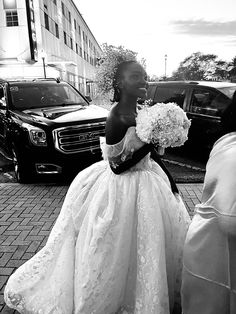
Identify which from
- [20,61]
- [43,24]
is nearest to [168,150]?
[20,61]

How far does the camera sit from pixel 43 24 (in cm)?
2622

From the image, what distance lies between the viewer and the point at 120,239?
2.29m

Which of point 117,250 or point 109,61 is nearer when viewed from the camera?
point 117,250

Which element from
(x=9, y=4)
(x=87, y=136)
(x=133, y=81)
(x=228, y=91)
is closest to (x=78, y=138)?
(x=87, y=136)

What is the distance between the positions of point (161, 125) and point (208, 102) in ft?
15.7

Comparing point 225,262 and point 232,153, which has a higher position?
point 232,153

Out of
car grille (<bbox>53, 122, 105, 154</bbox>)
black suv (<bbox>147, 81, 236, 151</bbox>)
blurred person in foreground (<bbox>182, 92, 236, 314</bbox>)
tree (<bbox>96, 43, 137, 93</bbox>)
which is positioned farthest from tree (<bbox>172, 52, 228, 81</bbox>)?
blurred person in foreground (<bbox>182, 92, 236, 314</bbox>)

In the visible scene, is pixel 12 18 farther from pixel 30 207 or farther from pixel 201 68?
pixel 201 68

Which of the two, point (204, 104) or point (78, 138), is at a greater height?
point (204, 104)

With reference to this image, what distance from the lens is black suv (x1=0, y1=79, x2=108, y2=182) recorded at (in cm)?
563

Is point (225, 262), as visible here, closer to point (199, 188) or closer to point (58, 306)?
point (58, 306)

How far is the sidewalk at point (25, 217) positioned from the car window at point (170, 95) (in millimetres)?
2397

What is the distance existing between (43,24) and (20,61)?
4.15 metres

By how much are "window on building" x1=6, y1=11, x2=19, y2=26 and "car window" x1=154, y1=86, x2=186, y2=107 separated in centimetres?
2139
